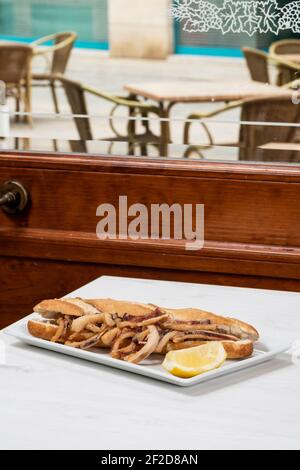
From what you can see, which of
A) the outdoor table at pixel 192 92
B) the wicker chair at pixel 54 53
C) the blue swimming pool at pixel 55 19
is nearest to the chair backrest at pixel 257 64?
the outdoor table at pixel 192 92

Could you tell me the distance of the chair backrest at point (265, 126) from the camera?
262 centimetres

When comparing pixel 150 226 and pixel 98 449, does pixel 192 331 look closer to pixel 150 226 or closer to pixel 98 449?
pixel 98 449

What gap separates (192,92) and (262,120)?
219 millimetres

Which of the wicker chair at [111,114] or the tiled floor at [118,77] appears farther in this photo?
the wicker chair at [111,114]

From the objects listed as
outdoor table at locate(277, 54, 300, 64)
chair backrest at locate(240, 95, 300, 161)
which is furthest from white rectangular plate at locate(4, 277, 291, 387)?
outdoor table at locate(277, 54, 300, 64)

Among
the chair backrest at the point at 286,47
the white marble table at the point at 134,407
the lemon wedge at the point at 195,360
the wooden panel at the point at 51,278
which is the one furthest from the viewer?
the wooden panel at the point at 51,278

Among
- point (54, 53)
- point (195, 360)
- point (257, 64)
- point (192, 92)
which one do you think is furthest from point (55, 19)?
point (195, 360)

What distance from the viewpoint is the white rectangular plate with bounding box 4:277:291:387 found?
1540mm

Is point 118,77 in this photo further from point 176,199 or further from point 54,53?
point 176,199

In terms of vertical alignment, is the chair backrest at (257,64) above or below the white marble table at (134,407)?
above

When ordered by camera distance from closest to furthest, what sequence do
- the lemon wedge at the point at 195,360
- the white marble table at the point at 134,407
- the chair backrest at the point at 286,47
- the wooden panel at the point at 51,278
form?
the white marble table at the point at 134,407 < the lemon wedge at the point at 195,360 < the chair backrest at the point at 286,47 < the wooden panel at the point at 51,278

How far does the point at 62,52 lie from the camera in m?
2.74

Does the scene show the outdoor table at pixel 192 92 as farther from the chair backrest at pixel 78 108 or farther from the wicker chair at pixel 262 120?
the chair backrest at pixel 78 108

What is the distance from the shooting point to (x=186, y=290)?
2096 mm
